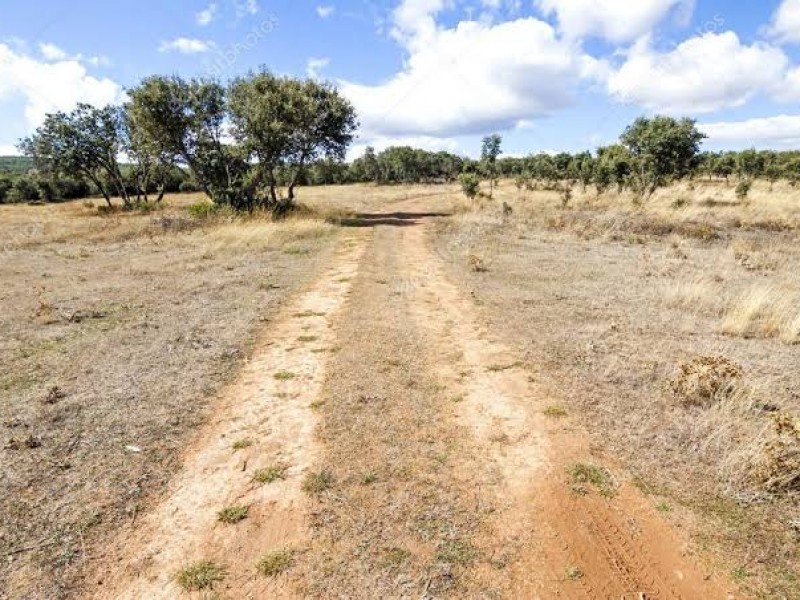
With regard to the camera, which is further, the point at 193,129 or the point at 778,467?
the point at 193,129

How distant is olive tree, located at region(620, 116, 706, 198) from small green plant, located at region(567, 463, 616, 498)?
4166 centimetres

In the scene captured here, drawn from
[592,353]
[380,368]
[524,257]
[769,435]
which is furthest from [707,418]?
[524,257]

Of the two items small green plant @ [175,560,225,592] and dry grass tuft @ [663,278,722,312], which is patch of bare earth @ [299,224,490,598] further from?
dry grass tuft @ [663,278,722,312]

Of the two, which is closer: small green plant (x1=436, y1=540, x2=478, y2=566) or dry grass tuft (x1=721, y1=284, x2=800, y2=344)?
small green plant (x1=436, y1=540, x2=478, y2=566)

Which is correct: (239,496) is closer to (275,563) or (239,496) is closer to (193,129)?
(275,563)

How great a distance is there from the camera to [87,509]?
534 cm

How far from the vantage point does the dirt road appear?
4.48 metres

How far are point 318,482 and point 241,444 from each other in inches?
56.1

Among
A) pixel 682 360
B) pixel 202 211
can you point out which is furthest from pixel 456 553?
pixel 202 211

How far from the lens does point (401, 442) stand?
21.5 ft

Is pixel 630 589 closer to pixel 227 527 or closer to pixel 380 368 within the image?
pixel 227 527

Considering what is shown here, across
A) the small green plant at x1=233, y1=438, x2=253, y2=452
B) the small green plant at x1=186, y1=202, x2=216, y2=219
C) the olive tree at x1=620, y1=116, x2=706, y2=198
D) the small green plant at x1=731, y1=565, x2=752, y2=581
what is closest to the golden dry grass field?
the small green plant at x1=731, y1=565, x2=752, y2=581

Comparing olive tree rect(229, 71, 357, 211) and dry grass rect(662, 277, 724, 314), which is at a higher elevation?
olive tree rect(229, 71, 357, 211)

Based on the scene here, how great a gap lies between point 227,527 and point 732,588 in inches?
182
